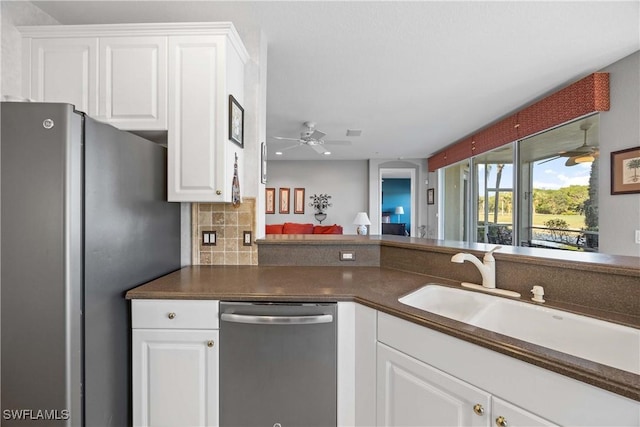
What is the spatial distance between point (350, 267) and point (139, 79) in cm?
172

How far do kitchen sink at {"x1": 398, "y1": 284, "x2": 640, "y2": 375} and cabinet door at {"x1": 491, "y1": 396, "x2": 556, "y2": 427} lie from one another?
0.36 meters

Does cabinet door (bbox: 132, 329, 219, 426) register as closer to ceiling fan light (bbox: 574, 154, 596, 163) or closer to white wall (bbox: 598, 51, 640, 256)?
white wall (bbox: 598, 51, 640, 256)

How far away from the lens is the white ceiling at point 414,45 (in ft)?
5.93

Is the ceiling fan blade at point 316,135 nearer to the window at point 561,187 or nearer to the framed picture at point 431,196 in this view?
the window at point 561,187

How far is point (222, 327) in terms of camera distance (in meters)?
1.34

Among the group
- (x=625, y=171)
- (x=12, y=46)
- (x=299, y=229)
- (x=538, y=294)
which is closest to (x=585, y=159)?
(x=625, y=171)

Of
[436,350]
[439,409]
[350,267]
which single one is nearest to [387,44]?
[350,267]

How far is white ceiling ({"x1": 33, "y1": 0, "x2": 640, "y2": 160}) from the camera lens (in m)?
1.81

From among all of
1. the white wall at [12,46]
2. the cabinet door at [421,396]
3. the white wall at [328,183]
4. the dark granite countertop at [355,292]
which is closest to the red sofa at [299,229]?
the white wall at [328,183]

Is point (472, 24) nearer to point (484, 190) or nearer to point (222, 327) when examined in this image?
point (222, 327)

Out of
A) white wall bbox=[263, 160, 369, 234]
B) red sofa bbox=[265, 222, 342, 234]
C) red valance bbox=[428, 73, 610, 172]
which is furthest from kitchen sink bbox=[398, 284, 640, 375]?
white wall bbox=[263, 160, 369, 234]

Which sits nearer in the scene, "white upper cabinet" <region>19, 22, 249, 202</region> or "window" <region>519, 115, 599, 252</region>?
"white upper cabinet" <region>19, 22, 249, 202</region>

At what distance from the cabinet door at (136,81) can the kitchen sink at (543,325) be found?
169cm

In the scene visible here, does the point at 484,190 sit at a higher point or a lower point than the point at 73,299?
higher
